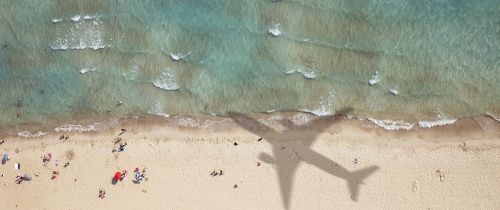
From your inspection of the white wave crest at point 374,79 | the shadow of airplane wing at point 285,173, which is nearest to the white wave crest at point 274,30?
the white wave crest at point 374,79

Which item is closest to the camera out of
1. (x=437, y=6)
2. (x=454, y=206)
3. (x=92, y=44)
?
(x=454, y=206)

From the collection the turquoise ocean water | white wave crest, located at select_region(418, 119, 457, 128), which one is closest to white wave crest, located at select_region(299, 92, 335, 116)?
the turquoise ocean water

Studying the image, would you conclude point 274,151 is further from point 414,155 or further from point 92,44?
point 92,44

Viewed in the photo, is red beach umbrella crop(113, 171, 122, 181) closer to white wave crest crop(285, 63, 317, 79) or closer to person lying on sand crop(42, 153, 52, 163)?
person lying on sand crop(42, 153, 52, 163)

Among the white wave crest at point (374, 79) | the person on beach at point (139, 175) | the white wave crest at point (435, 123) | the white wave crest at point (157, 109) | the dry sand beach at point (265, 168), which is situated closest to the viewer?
the dry sand beach at point (265, 168)

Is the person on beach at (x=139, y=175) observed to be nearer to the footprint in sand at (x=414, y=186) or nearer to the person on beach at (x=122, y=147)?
the person on beach at (x=122, y=147)

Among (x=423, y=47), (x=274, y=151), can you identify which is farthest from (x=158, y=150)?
(x=423, y=47)
